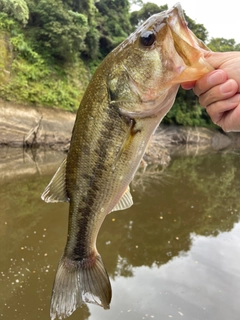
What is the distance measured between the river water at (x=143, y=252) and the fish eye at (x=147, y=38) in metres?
4.01

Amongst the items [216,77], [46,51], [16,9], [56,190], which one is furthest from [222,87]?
[16,9]

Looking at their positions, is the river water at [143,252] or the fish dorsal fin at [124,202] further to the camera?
the river water at [143,252]

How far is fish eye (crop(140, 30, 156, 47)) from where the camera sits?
1.80m

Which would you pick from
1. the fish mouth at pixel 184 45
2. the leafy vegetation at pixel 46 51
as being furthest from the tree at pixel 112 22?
the fish mouth at pixel 184 45

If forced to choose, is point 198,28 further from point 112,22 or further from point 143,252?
point 143,252

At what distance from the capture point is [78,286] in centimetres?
227

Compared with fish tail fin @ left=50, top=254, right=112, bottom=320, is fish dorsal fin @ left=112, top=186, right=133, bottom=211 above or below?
above

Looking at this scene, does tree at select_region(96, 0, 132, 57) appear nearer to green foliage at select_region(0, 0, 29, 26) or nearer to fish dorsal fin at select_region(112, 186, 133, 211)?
green foliage at select_region(0, 0, 29, 26)

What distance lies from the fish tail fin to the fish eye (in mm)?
1433

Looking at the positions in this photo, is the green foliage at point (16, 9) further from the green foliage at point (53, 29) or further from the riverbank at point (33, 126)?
the riverbank at point (33, 126)

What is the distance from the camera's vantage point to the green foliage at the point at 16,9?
21.3 metres

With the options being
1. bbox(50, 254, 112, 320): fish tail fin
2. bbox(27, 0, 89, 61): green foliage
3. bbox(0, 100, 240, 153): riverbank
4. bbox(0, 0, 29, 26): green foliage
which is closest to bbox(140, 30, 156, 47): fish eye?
bbox(50, 254, 112, 320): fish tail fin

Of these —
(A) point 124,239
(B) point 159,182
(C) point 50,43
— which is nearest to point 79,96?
(C) point 50,43

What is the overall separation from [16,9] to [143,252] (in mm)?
19883
